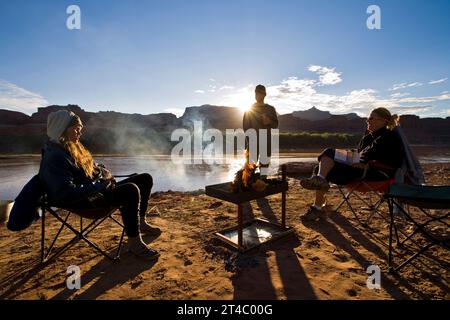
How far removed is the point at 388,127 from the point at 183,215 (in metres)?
3.81

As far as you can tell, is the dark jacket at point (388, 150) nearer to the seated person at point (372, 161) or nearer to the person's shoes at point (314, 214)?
the seated person at point (372, 161)

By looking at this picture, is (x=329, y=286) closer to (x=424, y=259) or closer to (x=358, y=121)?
(x=424, y=259)

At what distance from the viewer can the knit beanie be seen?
2873 millimetres

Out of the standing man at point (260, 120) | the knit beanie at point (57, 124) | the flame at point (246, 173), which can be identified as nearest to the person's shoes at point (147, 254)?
the flame at point (246, 173)

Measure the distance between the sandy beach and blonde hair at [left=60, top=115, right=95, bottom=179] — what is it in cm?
113

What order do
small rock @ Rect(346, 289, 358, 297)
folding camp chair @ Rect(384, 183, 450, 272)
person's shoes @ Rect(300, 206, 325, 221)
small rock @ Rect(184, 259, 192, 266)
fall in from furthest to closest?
person's shoes @ Rect(300, 206, 325, 221) < small rock @ Rect(184, 259, 192, 266) < folding camp chair @ Rect(384, 183, 450, 272) < small rock @ Rect(346, 289, 358, 297)

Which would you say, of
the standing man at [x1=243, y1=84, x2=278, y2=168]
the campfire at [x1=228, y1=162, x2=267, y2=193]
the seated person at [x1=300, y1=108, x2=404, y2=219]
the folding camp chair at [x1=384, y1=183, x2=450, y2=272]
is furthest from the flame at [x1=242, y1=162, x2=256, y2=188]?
the standing man at [x1=243, y1=84, x2=278, y2=168]

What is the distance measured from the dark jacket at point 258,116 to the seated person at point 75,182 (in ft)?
10.8

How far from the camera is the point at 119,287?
8.63 feet

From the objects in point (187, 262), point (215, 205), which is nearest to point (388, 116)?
point (215, 205)

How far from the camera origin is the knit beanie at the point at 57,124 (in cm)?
287

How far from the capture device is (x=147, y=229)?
154 inches

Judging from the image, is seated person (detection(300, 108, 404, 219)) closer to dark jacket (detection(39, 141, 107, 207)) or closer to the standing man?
the standing man

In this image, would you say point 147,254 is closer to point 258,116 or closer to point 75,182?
point 75,182
